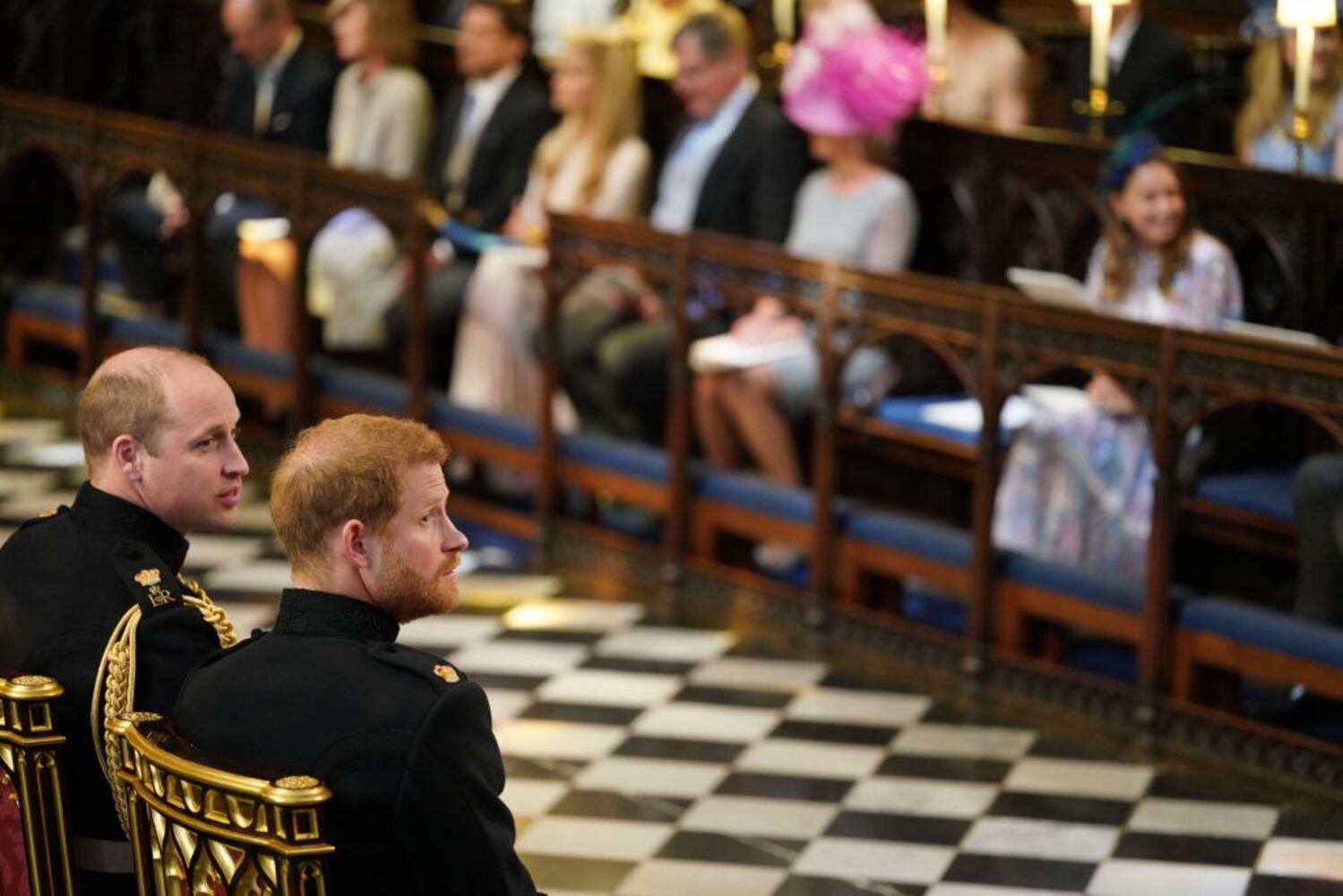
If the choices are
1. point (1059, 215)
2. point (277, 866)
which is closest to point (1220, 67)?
point (1059, 215)

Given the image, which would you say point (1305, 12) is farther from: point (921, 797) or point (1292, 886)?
point (1292, 886)

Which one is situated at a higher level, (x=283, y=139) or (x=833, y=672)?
(x=283, y=139)

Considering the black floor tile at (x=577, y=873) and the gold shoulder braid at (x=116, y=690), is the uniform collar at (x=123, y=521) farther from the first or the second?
the black floor tile at (x=577, y=873)

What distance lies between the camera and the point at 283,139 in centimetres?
1041

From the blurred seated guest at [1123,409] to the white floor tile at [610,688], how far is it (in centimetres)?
110

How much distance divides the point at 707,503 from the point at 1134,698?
178cm

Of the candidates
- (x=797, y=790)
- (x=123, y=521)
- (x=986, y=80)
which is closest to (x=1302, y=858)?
(x=797, y=790)

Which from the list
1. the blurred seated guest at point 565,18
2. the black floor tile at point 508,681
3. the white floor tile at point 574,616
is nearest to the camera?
the black floor tile at point 508,681

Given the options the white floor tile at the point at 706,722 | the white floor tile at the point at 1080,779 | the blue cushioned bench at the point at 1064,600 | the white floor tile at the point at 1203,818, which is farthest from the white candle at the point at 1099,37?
the white floor tile at the point at 1203,818

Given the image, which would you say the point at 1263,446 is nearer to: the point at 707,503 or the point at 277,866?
the point at 707,503

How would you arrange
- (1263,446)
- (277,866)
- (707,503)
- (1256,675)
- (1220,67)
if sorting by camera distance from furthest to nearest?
(1220,67), (707,503), (1263,446), (1256,675), (277,866)

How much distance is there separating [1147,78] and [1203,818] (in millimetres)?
3730

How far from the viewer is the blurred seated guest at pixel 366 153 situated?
9.49 metres

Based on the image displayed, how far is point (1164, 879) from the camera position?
5.77 meters
